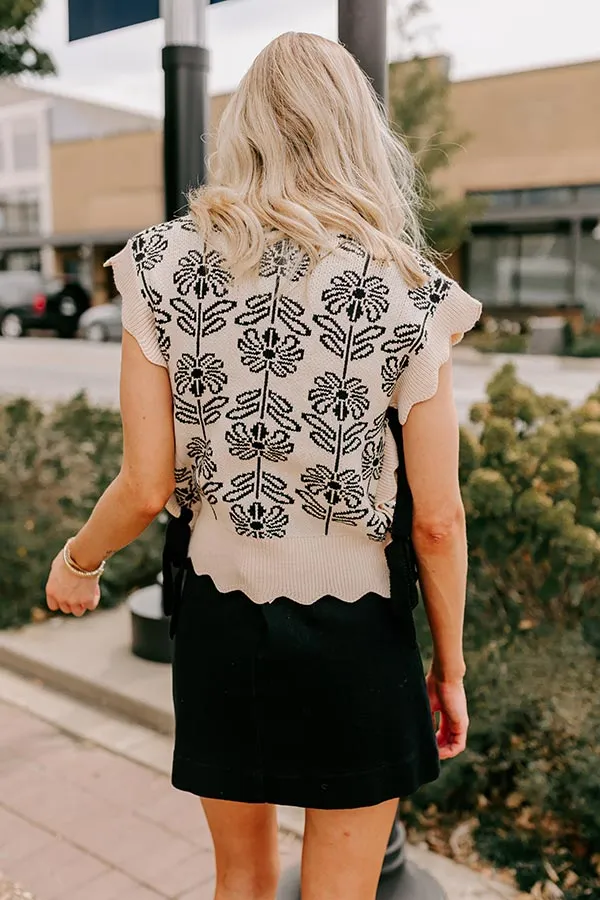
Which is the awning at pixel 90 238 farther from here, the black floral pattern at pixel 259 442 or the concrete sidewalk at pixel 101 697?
the black floral pattern at pixel 259 442

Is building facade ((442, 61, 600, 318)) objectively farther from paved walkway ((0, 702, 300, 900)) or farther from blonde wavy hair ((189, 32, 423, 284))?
blonde wavy hair ((189, 32, 423, 284))

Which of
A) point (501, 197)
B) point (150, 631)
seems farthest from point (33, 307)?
point (150, 631)

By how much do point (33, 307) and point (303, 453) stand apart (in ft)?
92.9

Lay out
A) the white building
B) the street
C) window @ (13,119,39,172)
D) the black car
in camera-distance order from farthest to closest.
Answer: window @ (13,119,39,172) → the white building → the black car → the street

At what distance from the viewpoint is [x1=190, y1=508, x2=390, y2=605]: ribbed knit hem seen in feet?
5.20

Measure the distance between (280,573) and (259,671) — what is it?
17 centimetres

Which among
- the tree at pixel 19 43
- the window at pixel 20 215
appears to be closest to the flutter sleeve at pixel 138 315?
the tree at pixel 19 43

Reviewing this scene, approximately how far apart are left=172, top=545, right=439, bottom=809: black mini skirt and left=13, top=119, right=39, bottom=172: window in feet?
151

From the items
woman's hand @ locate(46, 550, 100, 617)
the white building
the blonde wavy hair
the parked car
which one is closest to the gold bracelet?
woman's hand @ locate(46, 550, 100, 617)

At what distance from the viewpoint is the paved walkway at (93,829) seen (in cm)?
273

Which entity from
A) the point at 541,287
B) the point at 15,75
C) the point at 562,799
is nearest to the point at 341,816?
the point at 562,799

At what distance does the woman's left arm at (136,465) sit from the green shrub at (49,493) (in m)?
3.10

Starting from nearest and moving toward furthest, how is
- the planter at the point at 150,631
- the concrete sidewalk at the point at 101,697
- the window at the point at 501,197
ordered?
the concrete sidewalk at the point at 101,697, the planter at the point at 150,631, the window at the point at 501,197

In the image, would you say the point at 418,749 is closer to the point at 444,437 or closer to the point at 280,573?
the point at 280,573
